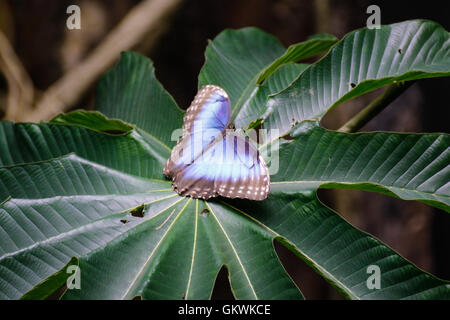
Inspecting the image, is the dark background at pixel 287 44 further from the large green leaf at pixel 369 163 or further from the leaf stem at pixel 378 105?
the large green leaf at pixel 369 163

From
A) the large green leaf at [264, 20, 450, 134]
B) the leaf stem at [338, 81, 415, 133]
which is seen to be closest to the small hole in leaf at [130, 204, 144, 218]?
the large green leaf at [264, 20, 450, 134]

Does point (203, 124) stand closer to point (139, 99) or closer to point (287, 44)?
point (139, 99)

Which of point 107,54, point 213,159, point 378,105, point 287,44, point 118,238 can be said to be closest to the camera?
point 118,238

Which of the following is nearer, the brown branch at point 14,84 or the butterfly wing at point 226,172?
the butterfly wing at point 226,172

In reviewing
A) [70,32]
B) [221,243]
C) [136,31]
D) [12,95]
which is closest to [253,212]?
[221,243]

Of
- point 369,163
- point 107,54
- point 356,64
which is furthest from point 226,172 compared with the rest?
point 107,54

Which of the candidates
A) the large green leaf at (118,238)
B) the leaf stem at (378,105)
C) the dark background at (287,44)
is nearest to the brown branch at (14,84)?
the dark background at (287,44)

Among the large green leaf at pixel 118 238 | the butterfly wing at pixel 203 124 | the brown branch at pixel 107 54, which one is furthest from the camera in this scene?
the brown branch at pixel 107 54
